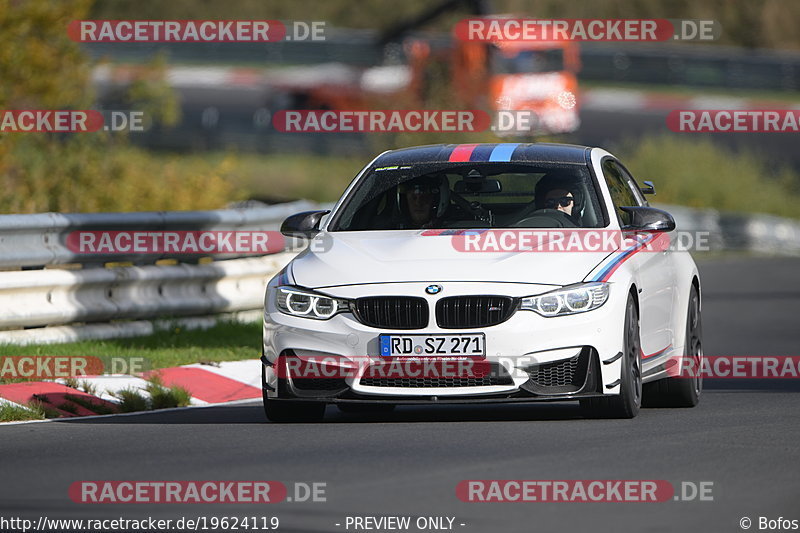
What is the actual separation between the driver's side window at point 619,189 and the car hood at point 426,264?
0.84 m

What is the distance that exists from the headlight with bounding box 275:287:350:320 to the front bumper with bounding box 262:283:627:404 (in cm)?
5

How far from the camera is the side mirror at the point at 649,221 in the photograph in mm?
10227

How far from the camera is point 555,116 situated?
38750 millimetres

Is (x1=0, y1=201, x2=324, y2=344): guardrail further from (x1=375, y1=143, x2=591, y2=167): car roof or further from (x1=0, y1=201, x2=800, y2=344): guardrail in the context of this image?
(x1=375, y1=143, x2=591, y2=167): car roof

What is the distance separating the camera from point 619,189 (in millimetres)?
11195

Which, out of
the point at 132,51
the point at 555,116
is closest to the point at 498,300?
the point at 555,116

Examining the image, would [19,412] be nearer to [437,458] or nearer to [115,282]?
[437,458]

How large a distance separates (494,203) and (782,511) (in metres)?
4.28

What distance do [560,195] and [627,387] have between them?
1.45 metres

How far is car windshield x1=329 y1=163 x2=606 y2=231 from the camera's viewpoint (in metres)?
10.5

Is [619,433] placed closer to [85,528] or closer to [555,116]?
[85,528]

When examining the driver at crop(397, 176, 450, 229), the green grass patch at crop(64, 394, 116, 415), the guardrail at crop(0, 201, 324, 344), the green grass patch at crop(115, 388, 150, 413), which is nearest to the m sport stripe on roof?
the driver at crop(397, 176, 450, 229)

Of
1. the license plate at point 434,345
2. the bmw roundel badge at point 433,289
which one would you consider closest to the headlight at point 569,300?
the license plate at point 434,345

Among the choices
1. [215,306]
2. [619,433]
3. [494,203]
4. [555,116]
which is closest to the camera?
[619,433]
